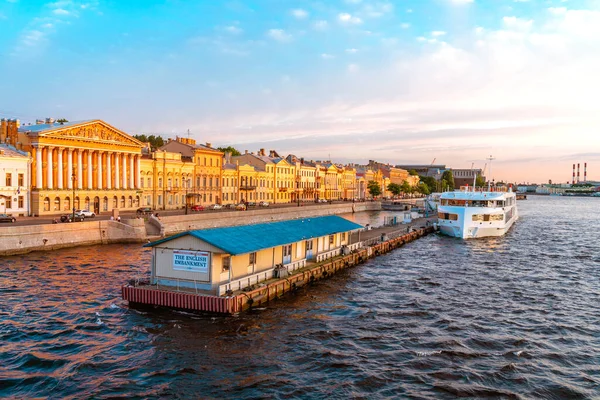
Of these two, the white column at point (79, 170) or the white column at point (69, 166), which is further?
the white column at point (79, 170)

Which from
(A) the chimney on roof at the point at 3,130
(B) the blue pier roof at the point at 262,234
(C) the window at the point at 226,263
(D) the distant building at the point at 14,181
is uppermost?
(A) the chimney on roof at the point at 3,130

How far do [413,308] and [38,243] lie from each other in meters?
36.2

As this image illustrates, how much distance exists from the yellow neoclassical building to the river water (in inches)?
1090

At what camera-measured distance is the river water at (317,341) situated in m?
20.2

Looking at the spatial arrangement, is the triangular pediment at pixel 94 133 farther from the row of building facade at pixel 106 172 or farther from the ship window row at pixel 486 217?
the ship window row at pixel 486 217

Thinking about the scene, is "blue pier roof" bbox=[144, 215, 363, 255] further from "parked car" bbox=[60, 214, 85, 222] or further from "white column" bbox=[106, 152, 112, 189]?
"white column" bbox=[106, 152, 112, 189]

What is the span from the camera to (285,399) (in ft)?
62.3

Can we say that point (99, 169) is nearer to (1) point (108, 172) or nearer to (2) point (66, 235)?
(1) point (108, 172)

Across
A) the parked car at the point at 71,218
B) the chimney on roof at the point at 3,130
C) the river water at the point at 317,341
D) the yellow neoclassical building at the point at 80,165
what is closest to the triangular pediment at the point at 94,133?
the yellow neoclassical building at the point at 80,165

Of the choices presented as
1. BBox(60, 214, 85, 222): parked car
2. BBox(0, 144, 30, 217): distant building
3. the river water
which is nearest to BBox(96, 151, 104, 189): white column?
BBox(0, 144, 30, 217): distant building

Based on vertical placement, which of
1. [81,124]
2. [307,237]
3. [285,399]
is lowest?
[285,399]

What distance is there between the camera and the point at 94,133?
73438mm

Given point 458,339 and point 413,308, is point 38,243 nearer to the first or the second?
point 413,308

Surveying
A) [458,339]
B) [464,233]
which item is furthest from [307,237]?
[464,233]
